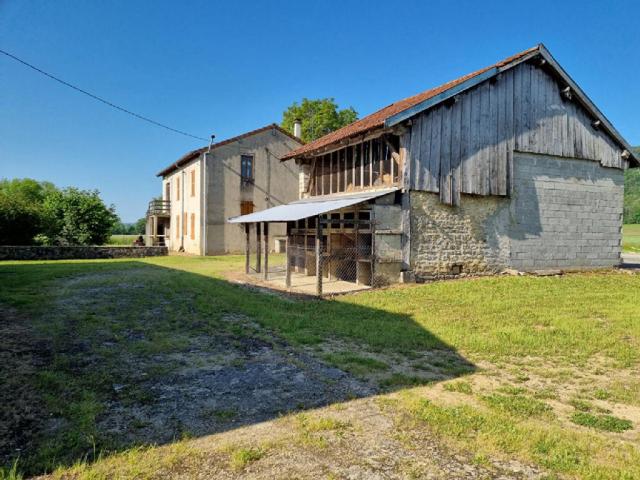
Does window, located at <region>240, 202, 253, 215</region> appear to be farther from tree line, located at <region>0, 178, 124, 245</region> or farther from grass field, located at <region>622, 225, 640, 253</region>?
grass field, located at <region>622, 225, 640, 253</region>

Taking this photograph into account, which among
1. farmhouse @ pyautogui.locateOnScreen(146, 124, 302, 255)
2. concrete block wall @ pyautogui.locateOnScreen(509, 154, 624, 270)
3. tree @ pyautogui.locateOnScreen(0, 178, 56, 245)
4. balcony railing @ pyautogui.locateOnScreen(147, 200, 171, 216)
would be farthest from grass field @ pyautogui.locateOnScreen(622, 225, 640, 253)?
tree @ pyautogui.locateOnScreen(0, 178, 56, 245)

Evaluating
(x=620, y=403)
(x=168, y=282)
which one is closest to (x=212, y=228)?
(x=168, y=282)

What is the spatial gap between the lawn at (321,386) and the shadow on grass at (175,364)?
3 centimetres

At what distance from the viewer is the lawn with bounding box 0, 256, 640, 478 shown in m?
3.28

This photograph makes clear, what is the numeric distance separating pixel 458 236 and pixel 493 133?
361 centimetres

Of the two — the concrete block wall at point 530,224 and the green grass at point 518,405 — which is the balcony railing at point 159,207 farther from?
the green grass at point 518,405

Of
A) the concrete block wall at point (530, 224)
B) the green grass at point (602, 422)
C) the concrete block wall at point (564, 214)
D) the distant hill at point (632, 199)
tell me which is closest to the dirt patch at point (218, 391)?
the green grass at point (602, 422)

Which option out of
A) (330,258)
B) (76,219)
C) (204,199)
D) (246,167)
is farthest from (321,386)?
(76,219)

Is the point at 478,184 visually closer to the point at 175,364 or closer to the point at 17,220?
the point at 175,364

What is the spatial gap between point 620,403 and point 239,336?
520 centimetres

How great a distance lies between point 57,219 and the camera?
27547mm

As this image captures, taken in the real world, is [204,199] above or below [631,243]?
above

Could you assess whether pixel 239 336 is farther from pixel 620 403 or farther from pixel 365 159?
pixel 365 159

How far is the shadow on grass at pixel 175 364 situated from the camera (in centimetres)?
372
